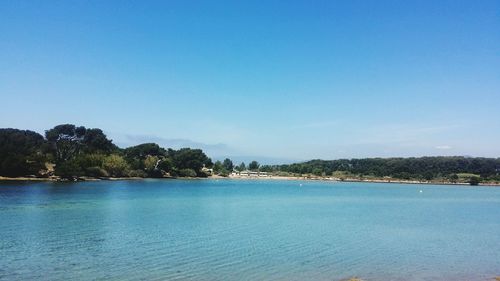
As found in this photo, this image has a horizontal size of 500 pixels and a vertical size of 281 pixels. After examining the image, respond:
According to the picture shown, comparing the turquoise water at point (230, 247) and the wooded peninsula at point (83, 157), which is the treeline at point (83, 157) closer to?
the wooded peninsula at point (83, 157)

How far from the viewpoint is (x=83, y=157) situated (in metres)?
121

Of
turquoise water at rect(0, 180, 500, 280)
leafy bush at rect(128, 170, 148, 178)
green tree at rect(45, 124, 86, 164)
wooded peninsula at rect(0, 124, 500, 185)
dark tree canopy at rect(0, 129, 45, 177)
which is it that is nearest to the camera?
turquoise water at rect(0, 180, 500, 280)

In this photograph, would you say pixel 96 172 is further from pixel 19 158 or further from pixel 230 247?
pixel 230 247

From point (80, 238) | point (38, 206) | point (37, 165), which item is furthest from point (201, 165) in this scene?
point (80, 238)

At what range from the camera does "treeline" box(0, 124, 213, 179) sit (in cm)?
10250

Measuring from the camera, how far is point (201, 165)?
592ft

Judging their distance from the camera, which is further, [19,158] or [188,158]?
[188,158]

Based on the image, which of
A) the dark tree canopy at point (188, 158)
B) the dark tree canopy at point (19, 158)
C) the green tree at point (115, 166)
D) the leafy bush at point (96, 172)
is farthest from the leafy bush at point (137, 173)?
the dark tree canopy at point (19, 158)

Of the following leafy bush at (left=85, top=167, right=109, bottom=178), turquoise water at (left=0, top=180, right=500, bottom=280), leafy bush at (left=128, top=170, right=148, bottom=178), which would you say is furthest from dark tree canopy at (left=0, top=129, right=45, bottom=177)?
turquoise water at (left=0, top=180, right=500, bottom=280)

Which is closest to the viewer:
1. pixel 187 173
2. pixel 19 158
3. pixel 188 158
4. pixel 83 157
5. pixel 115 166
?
pixel 19 158

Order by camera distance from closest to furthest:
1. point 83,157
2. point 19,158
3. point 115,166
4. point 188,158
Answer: point 19,158, point 83,157, point 115,166, point 188,158

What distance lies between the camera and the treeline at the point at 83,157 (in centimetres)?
10250

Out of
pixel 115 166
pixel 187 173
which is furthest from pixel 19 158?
pixel 187 173

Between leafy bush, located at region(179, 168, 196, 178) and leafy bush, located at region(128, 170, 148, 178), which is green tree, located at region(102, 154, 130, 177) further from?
leafy bush, located at region(179, 168, 196, 178)
